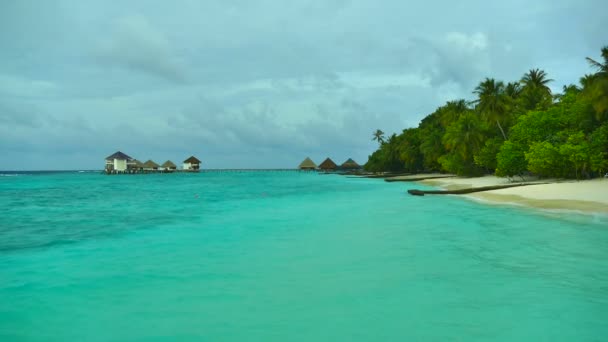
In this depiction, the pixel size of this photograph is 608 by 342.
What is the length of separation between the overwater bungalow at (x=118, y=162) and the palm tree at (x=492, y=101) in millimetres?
102480

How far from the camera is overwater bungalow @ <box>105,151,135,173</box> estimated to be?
11562cm

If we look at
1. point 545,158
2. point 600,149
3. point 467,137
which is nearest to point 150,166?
point 467,137

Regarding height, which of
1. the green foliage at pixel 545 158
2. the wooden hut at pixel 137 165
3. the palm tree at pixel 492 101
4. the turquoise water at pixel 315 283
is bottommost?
the turquoise water at pixel 315 283

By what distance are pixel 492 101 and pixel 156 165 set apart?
11322 centimetres

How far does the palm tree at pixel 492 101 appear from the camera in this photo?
40125 mm

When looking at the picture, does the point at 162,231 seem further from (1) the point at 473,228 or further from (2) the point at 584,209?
(2) the point at 584,209

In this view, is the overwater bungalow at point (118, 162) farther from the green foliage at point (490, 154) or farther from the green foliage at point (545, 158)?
the green foliage at point (545, 158)

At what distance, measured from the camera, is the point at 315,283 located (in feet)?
25.7

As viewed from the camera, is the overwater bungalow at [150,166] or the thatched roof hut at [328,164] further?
the thatched roof hut at [328,164]

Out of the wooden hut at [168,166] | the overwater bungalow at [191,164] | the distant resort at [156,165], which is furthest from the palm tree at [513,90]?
the overwater bungalow at [191,164]

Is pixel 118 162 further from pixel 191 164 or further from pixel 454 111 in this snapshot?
pixel 454 111

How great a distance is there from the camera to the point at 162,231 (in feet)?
51.8

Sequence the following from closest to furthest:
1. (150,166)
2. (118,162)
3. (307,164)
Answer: (118,162)
(150,166)
(307,164)

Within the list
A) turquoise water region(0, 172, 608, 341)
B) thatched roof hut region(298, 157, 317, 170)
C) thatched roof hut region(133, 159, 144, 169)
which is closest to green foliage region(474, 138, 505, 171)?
turquoise water region(0, 172, 608, 341)
